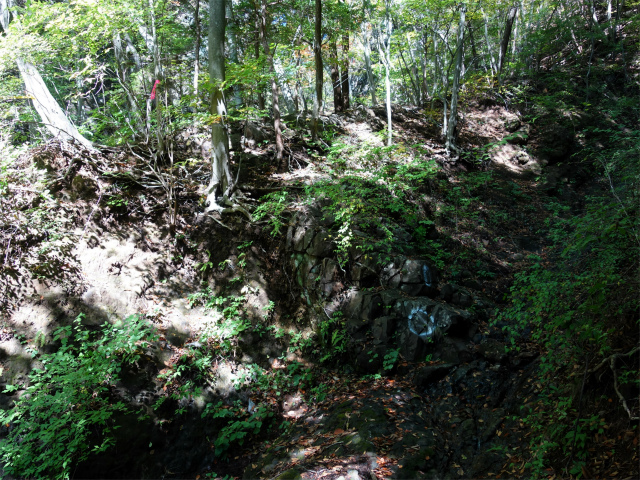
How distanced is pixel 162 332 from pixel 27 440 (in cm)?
232

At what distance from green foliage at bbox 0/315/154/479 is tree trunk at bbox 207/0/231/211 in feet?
12.4

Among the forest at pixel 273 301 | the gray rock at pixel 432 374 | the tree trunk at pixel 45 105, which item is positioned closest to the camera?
the forest at pixel 273 301

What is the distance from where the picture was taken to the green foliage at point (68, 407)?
4.55m

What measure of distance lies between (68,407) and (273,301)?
154 inches

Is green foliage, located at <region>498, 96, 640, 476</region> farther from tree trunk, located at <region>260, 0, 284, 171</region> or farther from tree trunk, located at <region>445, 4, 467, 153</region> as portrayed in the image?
tree trunk, located at <region>445, 4, 467, 153</region>

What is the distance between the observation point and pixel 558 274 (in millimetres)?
4355

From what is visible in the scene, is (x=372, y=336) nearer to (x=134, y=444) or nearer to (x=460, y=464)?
(x=460, y=464)

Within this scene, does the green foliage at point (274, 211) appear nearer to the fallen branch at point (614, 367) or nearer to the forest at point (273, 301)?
the forest at point (273, 301)

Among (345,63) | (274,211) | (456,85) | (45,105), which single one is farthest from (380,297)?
(345,63)

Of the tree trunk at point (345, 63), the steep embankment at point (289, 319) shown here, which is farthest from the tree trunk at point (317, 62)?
the tree trunk at point (345, 63)

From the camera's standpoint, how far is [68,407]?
4887mm

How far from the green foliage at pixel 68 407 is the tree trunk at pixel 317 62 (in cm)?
802

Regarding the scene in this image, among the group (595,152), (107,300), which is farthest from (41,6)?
(595,152)

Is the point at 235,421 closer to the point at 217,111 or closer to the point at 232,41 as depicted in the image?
the point at 217,111
